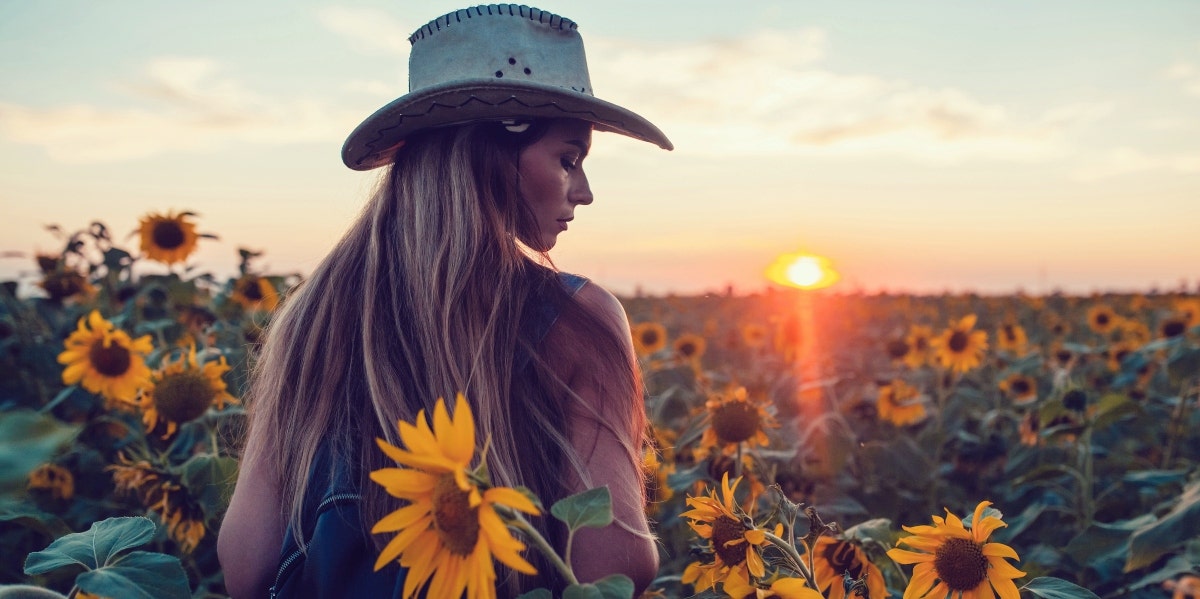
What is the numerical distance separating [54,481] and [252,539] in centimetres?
191

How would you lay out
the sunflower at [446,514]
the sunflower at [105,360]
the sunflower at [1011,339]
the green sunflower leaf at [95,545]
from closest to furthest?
the sunflower at [446,514], the green sunflower leaf at [95,545], the sunflower at [105,360], the sunflower at [1011,339]

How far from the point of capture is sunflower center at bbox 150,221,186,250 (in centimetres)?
413

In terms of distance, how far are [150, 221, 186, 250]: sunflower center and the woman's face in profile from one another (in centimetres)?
301

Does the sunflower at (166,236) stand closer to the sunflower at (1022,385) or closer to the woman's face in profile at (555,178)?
the woman's face in profile at (555,178)

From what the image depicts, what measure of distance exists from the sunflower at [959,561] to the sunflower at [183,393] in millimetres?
1919

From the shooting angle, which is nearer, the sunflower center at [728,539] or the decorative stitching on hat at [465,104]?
the sunflower center at [728,539]

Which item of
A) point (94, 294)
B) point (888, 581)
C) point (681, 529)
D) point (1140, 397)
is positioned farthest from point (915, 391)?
point (94, 294)

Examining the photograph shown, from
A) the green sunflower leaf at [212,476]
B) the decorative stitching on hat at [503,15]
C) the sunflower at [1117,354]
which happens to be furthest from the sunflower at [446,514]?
the sunflower at [1117,354]

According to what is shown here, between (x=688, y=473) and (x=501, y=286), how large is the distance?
1.19m

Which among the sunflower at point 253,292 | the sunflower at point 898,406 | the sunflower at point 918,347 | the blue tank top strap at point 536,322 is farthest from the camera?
the sunflower at point 918,347

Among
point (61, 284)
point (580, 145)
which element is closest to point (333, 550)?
point (580, 145)

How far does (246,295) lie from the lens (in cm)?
406

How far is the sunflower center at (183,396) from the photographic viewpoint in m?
2.49

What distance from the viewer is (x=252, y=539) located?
1.58m
